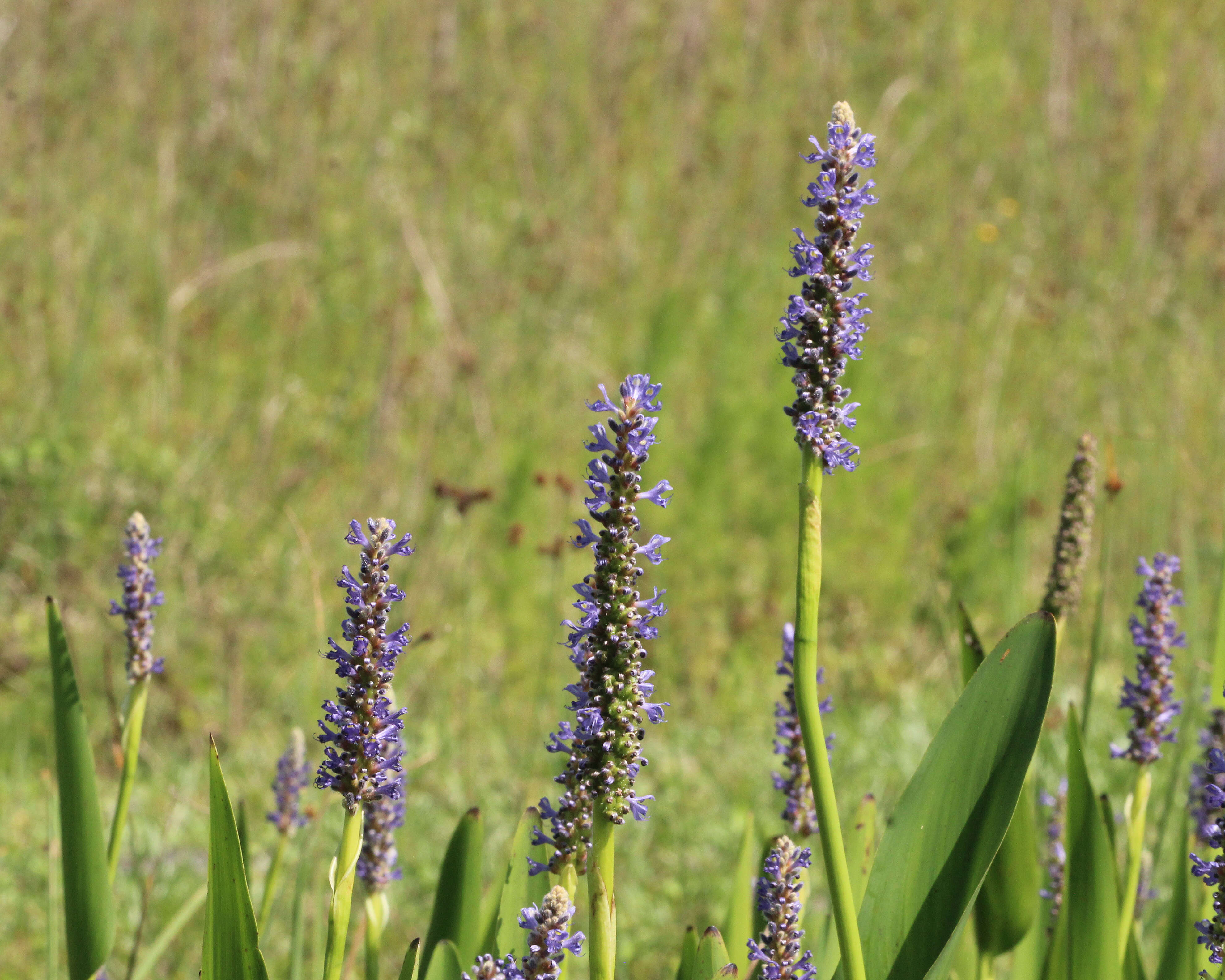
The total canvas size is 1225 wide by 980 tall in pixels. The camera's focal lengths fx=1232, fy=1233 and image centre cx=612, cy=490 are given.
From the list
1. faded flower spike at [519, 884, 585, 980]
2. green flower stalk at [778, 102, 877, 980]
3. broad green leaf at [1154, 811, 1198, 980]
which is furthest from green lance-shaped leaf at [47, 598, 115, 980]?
broad green leaf at [1154, 811, 1198, 980]

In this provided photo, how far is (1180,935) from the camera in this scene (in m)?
1.98

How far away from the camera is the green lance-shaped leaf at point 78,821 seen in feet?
5.42

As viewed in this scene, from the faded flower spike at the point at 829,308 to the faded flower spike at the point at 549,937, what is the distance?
0.53m

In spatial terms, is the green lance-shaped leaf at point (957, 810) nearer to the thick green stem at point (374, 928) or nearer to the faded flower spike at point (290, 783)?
the thick green stem at point (374, 928)

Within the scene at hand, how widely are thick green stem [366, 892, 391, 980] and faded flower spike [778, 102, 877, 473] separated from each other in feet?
3.40

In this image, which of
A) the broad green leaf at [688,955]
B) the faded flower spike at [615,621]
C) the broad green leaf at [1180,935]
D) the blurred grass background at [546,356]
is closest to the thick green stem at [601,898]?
the faded flower spike at [615,621]

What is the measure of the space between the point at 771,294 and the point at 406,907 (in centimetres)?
464

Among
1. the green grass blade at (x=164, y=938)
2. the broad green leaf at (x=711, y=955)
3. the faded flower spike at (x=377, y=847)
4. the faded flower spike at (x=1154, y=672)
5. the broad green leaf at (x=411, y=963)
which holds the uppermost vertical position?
the faded flower spike at (x=1154, y=672)

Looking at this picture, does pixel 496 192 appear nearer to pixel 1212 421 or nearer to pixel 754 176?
pixel 754 176

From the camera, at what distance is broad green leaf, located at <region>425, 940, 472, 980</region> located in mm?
1587

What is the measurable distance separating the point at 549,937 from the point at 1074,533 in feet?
3.78

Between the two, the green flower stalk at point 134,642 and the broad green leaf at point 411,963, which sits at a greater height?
the green flower stalk at point 134,642

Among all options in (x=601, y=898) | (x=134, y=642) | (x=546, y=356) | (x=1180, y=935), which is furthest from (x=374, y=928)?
(x=546, y=356)

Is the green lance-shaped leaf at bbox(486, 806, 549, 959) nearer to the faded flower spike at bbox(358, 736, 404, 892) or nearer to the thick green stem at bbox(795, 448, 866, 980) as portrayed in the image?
the faded flower spike at bbox(358, 736, 404, 892)
